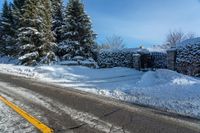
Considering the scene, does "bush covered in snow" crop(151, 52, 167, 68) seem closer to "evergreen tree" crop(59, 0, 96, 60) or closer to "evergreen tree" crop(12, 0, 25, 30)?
"evergreen tree" crop(59, 0, 96, 60)

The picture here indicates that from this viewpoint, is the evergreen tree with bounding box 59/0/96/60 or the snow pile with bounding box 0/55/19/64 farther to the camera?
the snow pile with bounding box 0/55/19/64

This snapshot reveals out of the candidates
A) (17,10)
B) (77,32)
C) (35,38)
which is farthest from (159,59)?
(17,10)

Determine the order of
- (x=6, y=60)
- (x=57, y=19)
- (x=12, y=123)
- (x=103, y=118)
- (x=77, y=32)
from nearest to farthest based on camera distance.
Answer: (x=12, y=123) < (x=103, y=118) < (x=77, y=32) < (x=57, y=19) < (x=6, y=60)

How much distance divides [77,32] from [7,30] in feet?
59.9

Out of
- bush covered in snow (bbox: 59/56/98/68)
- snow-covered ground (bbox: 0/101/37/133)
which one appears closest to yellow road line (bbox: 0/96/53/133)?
snow-covered ground (bbox: 0/101/37/133)

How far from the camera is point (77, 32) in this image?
26453 mm

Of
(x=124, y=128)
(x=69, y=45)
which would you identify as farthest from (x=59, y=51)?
(x=124, y=128)

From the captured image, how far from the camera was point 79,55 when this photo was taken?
26672 millimetres

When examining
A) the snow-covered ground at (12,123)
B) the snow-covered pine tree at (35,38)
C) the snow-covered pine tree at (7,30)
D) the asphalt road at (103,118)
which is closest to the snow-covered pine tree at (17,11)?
the snow-covered pine tree at (7,30)

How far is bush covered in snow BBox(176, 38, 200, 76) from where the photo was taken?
48.9 feet

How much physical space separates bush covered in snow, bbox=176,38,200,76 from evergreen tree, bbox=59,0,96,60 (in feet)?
40.7

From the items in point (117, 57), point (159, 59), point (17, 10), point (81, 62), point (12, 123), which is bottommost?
point (12, 123)

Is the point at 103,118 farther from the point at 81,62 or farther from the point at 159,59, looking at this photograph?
the point at 81,62

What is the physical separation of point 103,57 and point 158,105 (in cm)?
1656
